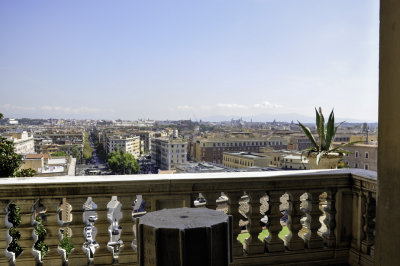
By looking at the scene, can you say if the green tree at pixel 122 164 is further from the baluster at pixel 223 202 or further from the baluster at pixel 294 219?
the baluster at pixel 294 219

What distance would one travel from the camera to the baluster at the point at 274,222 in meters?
3.25

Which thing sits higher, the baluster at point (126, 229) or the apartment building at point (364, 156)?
the baluster at point (126, 229)

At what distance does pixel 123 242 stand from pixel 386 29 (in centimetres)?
255

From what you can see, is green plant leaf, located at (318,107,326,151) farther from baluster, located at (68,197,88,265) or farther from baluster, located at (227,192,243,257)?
baluster, located at (68,197,88,265)

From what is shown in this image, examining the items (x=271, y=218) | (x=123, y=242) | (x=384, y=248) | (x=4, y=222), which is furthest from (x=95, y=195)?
(x=384, y=248)

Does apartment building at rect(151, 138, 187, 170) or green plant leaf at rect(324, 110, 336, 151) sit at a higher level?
green plant leaf at rect(324, 110, 336, 151)

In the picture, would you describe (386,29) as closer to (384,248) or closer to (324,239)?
(384,248)

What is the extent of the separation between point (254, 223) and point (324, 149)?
163 inches

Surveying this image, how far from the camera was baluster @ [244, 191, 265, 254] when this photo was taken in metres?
3.21

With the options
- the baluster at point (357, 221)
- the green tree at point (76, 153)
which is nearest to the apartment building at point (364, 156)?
the baluster at point (357, 221)

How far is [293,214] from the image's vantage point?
10.9ft

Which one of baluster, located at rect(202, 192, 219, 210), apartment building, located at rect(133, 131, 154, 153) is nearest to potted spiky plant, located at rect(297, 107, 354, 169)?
baluster, located at rect(202, 192, 219, 210)

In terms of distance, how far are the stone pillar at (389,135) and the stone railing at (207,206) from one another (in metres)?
1.80

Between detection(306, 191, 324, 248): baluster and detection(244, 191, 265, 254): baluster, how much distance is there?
532 mm
